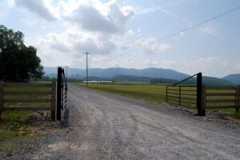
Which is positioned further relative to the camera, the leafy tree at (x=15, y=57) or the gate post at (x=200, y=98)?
the leafy tree at (x=15, y=57)

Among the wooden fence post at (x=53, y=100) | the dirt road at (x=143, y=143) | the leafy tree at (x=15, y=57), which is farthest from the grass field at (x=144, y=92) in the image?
the leafy tree at (x=15, y=57)

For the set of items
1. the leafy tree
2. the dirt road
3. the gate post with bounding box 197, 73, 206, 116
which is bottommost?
the dirt road

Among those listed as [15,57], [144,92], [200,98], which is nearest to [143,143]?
[200,98]

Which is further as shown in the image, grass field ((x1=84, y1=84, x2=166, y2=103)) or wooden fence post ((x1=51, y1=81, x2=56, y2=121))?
grass field ((x1=84, y1=84, x2=166, y2=103))

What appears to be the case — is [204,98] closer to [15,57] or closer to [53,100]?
[53,100]

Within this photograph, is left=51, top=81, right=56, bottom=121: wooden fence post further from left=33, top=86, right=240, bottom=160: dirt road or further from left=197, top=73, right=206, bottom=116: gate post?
left=197, top=73, right=206, bottom=116: gate post

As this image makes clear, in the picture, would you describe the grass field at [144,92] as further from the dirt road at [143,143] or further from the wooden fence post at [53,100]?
the dirt road at [143,143]

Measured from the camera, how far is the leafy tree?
2724 inches

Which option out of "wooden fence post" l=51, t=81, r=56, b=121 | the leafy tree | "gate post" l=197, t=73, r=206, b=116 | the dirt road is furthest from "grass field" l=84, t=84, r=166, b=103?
the leafy tree

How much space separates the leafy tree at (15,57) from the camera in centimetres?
6919

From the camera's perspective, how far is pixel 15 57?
69.4m

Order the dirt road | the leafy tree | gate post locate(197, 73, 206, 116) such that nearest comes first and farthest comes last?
the dirt road
gate post locate(197, 73, 206, 116)
the leafy tree

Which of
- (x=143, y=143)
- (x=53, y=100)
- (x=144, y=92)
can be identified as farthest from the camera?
(x=144, y=92)

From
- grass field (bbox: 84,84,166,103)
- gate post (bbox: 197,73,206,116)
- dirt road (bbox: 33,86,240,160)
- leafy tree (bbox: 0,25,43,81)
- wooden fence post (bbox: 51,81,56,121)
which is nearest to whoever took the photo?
dirt road (bbox: 33,86,240,160)
